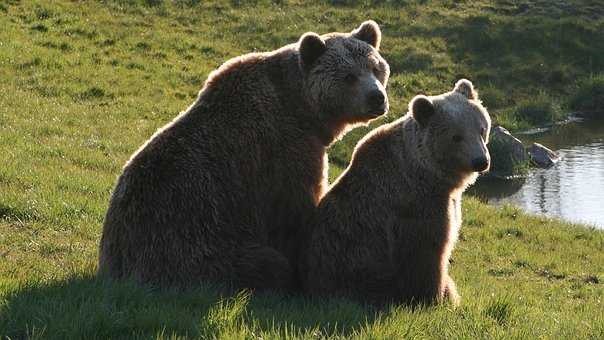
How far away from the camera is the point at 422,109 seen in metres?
7.63

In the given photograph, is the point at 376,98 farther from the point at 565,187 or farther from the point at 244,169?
the point at 565,187

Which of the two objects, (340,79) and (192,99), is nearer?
(340,79)

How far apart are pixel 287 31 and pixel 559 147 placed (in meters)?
9.75

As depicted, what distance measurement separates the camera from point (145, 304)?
5.98 metres

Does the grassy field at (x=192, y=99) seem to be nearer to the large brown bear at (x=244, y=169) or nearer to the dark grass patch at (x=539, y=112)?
the dark grass patch at (x=539, y=112)

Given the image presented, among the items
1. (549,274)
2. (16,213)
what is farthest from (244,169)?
(549,274)

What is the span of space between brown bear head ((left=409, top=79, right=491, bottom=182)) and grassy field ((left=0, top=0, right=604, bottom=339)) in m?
1.26

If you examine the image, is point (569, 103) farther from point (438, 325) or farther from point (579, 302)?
point (438, 325)

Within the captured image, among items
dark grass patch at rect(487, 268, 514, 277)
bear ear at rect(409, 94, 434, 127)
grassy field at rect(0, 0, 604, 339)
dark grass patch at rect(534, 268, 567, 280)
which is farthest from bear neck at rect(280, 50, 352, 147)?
dark grass patch at rect(534, 268, 567, 280)

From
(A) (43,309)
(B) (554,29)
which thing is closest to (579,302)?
(A) (43,309)

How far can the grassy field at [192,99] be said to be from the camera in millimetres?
6008

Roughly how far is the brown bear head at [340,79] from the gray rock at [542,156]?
47.1 feet

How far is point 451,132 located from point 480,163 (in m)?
0.43

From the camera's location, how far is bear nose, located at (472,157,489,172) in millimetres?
7328
